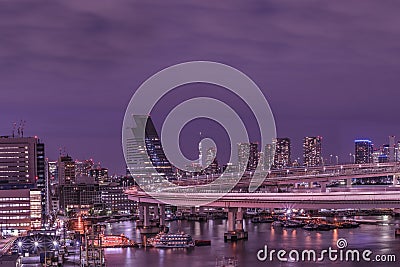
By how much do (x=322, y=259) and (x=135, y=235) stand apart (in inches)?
414

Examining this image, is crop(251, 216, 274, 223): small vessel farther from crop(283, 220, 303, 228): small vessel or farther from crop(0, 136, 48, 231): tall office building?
crop(0, 136, 48, 231): tall office building

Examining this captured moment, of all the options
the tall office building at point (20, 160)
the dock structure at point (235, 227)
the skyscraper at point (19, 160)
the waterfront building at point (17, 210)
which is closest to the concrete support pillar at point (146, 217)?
the waterfront building at point (17, 210)

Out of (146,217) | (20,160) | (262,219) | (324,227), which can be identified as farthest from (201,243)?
(20,160)

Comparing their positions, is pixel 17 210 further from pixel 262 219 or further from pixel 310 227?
pixel 310 227

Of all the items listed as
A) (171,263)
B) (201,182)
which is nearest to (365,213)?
(201,182)

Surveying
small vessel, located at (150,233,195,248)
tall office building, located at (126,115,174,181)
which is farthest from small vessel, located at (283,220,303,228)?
tall office building, located at (126,115,174,181)

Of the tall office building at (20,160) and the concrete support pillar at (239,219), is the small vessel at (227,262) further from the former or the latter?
the tall office building at (20,160)

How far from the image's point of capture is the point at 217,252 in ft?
52.2

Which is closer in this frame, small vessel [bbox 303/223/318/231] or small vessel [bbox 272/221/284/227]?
small vessel [bbox 303/223/318/231]
